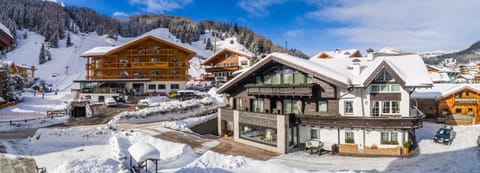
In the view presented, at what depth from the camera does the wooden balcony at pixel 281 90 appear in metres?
19.6

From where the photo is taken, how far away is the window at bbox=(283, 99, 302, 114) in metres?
21.7

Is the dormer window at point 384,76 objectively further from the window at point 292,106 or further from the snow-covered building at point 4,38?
the snow-covered building at point 4,38

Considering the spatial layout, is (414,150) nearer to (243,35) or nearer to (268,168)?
(268,168)

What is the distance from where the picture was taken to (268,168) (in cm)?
1322

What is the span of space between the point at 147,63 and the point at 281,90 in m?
34.0

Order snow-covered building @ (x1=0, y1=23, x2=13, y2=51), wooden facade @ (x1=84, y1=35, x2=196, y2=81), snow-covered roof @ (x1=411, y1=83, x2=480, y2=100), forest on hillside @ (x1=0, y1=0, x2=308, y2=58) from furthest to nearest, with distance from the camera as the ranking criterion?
forest on hillside @ (x1=0, y1=0, x2=308, y2=58) → wooden facade @ (x1=84, y1=35, x2=196, y2=81) → snow-covered roof @ (x1=411, y1=83, x2=480, y2=100) → snow-covered building @ (x1=0, y1=23, x2=13, y2=51)

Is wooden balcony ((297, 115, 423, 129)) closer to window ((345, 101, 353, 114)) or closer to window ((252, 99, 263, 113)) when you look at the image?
window ((345, 101, 353, 114))

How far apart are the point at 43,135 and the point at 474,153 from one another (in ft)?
99.5

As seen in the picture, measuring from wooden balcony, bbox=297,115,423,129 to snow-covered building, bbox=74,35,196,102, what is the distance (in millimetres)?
33091

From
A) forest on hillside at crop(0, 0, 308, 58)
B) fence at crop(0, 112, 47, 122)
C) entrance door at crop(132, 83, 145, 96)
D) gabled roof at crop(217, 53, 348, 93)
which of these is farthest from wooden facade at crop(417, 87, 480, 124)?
forest on hillside at crop(0, 0, 308, 58)

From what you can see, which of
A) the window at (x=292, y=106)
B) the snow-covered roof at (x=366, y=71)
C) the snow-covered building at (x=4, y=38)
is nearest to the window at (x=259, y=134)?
the window at (x=292, y=106)

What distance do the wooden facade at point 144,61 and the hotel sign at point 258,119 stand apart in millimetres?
29085

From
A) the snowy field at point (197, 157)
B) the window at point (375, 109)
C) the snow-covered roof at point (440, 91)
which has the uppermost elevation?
the snow-covered roof at point (440, 91)

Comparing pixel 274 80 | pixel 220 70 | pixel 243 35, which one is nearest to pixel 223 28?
pixel 243 35
